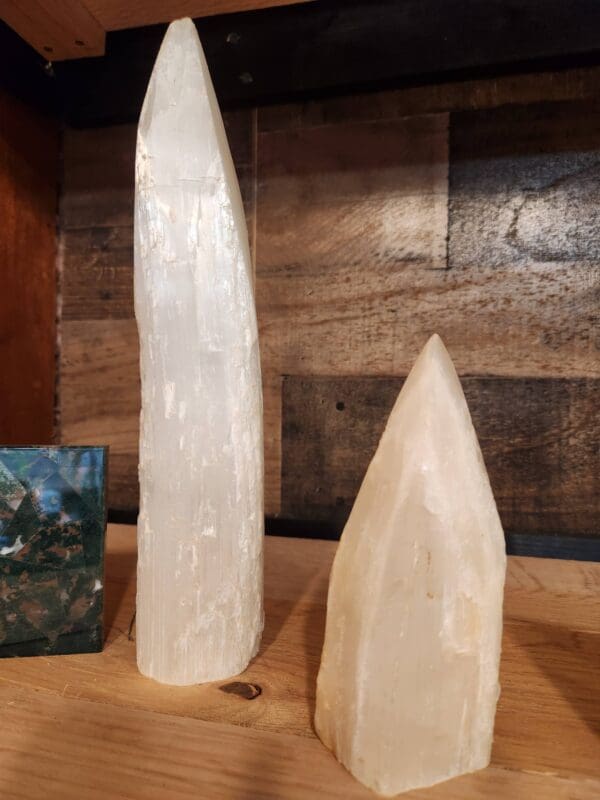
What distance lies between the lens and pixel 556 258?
0.90 metres

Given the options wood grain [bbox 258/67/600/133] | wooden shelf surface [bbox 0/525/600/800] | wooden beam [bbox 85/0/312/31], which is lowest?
wooden shelf surface [bbox 0/525/600/800]

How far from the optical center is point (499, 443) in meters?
0.93

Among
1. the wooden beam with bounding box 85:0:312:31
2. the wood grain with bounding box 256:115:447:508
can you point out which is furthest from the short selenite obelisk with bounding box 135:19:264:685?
the wood grain with bounding box 256:115:447:508

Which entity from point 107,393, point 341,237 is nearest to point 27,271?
point 107,393

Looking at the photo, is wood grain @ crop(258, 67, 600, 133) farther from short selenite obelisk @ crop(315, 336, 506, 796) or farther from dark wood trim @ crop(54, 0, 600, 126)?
short selenite obelisk @ crop(315, 336, 506, 796)

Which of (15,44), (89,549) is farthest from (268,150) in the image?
(89,549)

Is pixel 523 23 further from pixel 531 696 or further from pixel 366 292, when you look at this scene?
pixel 531 696

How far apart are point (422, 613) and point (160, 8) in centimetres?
83

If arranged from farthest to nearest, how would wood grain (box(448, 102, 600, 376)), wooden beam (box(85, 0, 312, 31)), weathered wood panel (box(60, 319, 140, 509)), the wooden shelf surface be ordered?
1. weathered wood panel (box(60, 319, 140, 509))
2. wood grain (box(448, 102, 600, 376))
3. wooden beam (box(85, 0, 312, 31))
4. the wooden shelf surface

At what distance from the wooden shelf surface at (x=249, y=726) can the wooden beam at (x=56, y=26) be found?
80cm

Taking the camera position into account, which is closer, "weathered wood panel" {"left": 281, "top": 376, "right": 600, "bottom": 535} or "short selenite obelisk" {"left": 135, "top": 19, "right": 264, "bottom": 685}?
"short selenite obelisk" {"left": 135, "top": 19, "right": 264, "bottom": 685}

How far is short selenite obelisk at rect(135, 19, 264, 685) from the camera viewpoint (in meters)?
0.52

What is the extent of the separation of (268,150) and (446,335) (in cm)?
44

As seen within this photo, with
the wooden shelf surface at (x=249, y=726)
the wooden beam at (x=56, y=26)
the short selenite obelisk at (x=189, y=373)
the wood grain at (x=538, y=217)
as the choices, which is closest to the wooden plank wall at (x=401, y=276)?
the wood grain at (x=538, y=217)
